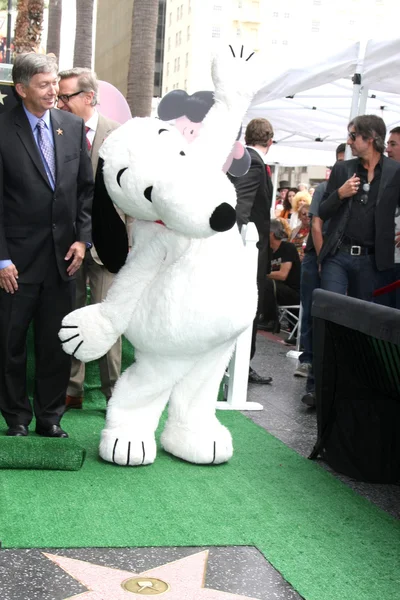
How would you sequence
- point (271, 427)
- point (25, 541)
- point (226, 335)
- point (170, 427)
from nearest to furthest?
point (25, 541), point (226, 335), point (170, 427), point (271, 427)

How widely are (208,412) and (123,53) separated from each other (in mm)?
21261

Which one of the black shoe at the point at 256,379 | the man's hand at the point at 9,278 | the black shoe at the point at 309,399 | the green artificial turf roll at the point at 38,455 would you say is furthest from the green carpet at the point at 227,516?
the black shoe at the point at 256,379

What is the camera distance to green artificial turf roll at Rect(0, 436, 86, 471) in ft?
13.9

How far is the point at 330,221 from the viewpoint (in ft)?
20.9

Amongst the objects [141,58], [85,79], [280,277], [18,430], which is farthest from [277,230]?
[18,430]

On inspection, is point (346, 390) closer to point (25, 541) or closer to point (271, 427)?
point (271, 427)

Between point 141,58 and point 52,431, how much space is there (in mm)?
8721

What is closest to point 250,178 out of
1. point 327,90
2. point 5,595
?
point 5,595

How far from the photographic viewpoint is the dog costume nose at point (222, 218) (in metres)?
3.77

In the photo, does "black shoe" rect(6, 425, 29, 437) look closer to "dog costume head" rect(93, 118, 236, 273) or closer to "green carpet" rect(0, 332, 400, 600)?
"green carpet" rect(0, 332, 400, 600)

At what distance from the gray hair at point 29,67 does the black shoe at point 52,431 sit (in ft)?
6.13

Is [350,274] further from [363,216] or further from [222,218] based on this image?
[222,218]

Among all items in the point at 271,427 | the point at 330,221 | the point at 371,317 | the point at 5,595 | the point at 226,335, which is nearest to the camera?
the point at 5,595

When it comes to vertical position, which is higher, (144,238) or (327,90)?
(327,90)
